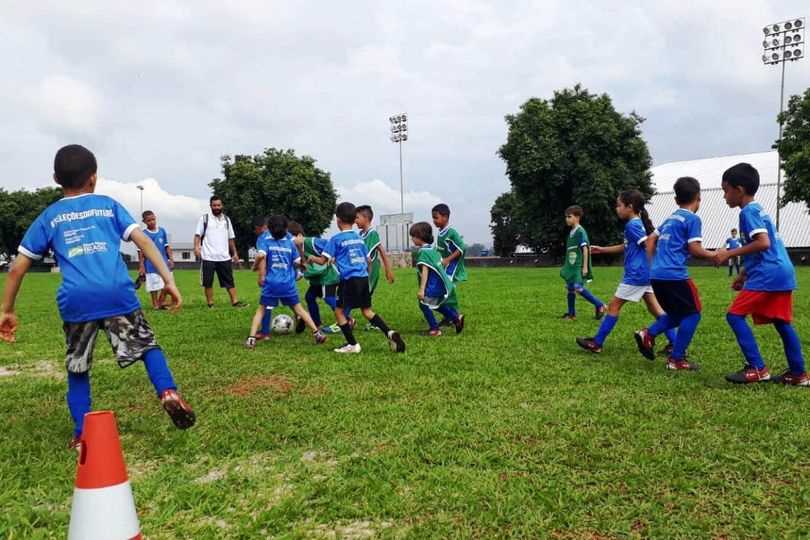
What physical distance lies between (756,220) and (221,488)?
14.8ft

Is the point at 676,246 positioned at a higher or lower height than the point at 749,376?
higher

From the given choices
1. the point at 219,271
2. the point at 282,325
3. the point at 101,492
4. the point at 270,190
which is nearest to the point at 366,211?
the point at 282,325

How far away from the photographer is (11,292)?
3.49 meters

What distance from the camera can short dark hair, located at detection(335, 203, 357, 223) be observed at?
686 cm

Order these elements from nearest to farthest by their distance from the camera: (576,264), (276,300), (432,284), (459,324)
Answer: (276,300)
(459,324)
(432,284)
(576,264)

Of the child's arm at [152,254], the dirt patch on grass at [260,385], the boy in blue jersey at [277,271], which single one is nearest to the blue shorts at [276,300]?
the boy in blue jersey at [277,271]

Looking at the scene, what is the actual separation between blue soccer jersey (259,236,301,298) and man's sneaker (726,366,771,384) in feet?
16.1

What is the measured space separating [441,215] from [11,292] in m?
5.78

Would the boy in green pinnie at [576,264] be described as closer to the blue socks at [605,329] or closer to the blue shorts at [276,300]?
the blue socks at [605,329]

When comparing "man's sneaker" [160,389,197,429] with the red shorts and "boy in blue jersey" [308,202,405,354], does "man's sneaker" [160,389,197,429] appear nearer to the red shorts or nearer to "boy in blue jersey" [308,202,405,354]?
"boy in blue jersey" [308,202,405,354]

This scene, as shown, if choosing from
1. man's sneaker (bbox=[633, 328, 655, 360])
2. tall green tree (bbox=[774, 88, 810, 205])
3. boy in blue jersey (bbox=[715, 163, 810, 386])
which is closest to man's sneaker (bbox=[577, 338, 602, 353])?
man's sneaker (bbox=[633, 328, 655, 360])

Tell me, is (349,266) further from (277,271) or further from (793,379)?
(793,379)

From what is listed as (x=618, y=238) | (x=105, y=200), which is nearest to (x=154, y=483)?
(x=105, y=200)

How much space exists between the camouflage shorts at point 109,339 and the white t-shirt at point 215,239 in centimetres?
764
